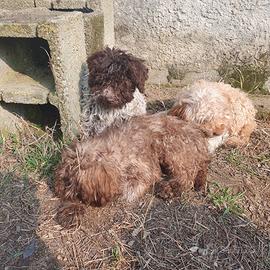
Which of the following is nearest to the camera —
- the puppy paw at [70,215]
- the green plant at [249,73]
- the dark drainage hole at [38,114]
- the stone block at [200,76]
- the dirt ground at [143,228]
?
the dirt ground at [143,228]

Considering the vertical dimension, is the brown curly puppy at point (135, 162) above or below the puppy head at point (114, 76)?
below

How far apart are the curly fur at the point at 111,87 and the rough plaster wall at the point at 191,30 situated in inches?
51.2

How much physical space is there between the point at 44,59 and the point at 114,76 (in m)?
1.44

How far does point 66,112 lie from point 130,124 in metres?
0.78

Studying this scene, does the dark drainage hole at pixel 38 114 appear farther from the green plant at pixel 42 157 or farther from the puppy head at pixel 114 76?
the puppy head at pixel 114 76

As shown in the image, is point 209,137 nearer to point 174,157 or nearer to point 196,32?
point 174,157

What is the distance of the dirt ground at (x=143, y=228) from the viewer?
123 inches

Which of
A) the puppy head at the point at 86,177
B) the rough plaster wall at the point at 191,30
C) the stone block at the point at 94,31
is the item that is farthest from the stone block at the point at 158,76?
the puppy head at the point at 86,177

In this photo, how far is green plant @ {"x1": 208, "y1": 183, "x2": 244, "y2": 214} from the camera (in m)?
3.54

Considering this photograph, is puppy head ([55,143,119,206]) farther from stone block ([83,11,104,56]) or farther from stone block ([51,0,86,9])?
stone block ([51,0,86,9])

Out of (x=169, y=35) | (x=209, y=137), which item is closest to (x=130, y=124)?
(x=209, y=137)

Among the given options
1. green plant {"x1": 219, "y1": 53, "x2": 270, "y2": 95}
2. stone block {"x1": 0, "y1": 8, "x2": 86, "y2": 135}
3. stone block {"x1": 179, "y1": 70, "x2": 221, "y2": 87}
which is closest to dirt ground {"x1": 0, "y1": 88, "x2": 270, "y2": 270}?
stone block {"x1": 0, "y1": 8, "x2": 86, "y2": 135}

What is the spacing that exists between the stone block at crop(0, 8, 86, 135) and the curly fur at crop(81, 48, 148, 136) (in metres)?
0.23

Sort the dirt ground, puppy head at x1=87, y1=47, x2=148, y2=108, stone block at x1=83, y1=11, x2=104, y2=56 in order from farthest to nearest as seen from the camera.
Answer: stone block at x1=83, y1=11, x2=104, y2=56 < puppy head at x1=87, y1=47, x2=148, y2=108 < the dirt ground
